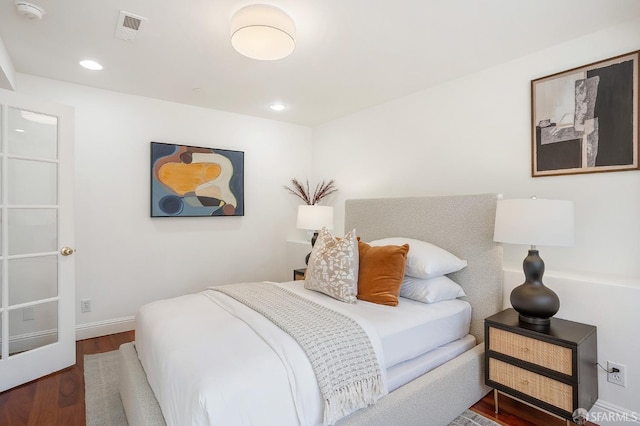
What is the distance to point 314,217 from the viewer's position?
3.70m

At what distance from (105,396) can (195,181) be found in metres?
2.15

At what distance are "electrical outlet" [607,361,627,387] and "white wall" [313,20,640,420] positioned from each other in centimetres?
3

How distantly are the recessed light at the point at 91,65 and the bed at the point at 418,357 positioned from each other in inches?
78.0

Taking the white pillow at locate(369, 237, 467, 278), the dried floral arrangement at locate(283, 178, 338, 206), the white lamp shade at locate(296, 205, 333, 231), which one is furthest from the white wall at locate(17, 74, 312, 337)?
the white pillow at locate(369, 237, 467, 278)

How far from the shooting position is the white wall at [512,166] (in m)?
2.01

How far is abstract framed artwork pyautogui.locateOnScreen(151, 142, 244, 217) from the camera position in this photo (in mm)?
3506

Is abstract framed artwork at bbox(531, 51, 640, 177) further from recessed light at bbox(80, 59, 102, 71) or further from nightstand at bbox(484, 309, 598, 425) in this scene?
recessed light at bbox(80, 59, 102, 71)

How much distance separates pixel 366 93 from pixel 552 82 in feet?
5.01

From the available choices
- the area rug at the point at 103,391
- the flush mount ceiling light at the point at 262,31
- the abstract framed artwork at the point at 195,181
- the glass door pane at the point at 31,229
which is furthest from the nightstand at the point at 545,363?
the glass door pane at the point at 31,229

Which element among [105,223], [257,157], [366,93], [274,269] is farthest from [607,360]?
[105,223]

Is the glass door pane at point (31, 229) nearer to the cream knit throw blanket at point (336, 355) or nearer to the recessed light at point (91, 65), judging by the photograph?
the recessed light at point (91, 65)

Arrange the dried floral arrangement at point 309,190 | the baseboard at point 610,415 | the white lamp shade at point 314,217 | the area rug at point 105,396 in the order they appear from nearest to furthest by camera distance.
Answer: the baseboard at point 610,415
the area rug at point 105,396
the white lamp shade at point 314,217
the dried floral arrangement at point 309,190

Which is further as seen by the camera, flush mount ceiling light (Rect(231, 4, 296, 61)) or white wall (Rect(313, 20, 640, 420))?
white wall (Rect(313, 20, 640, 420))

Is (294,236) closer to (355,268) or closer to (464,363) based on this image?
(355,268)
